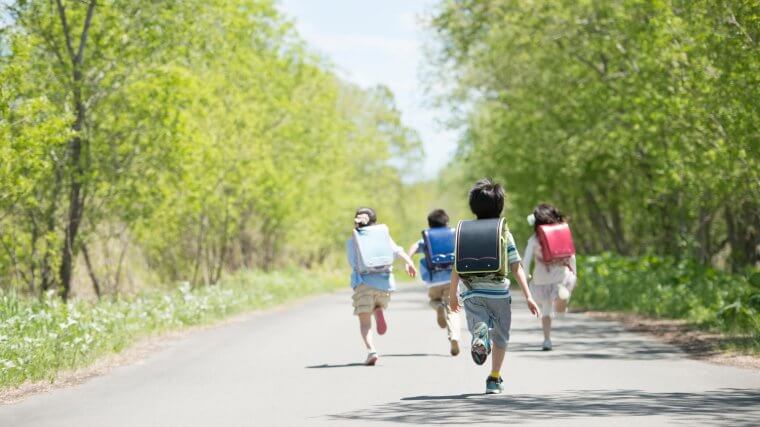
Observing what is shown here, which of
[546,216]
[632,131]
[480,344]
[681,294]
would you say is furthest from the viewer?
[632,131]

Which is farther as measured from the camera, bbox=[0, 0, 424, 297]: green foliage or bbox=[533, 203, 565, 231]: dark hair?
bbox=[0, 0, 424, 297]: green foliage

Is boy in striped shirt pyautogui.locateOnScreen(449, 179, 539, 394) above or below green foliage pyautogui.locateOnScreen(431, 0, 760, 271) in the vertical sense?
below

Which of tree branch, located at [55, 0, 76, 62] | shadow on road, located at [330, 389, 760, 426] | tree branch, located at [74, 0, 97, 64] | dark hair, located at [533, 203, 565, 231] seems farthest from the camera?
tree branch, located at [55, 0, 76, 62]

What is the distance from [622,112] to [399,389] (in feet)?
68.7

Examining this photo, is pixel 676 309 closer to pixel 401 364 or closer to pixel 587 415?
pixel 401 364

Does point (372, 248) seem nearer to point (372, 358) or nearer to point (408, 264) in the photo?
point (408, 264)

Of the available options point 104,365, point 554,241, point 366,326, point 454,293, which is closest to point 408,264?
point 366,326

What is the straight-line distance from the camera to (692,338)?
1794 centimetres

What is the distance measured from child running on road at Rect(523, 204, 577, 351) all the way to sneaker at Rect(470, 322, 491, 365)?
17.0 ft

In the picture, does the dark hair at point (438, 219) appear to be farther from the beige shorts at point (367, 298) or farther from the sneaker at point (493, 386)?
the sneaker at point (493, 386)

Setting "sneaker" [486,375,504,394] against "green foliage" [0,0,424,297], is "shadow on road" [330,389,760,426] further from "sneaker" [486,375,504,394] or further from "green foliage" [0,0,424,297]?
"green foliage" [0,0,424,297]

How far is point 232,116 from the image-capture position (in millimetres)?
30328

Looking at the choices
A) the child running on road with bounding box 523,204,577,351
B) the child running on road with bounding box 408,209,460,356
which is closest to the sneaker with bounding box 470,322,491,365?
the child running on road with bounding box 408,209,460,356

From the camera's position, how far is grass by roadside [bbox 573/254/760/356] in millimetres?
17203
